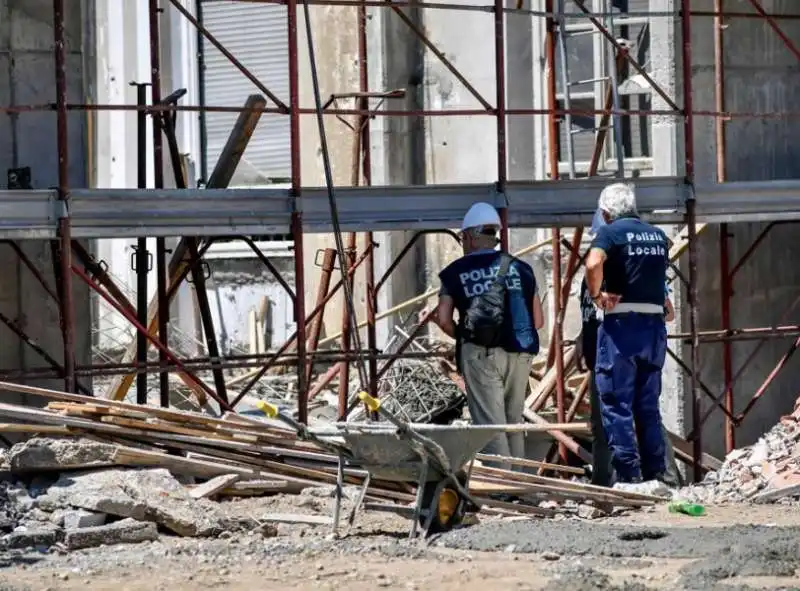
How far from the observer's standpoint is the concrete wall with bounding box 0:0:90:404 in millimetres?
14438

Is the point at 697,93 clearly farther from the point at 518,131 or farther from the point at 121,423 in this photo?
the point at 121,423

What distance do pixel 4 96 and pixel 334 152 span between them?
635cm

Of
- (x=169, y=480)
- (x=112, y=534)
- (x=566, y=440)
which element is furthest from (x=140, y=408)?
(x=566, y=440)

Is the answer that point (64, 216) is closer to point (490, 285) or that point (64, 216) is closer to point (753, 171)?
point (490, 285)

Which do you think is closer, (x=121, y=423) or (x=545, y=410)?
(x=121, y=423)

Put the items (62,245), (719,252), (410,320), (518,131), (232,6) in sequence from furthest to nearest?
(232,6) < (410,320) < (518,131) < (719,252) < (62,245)

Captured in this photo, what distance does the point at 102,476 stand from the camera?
35.0 ft

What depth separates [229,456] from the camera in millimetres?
11398

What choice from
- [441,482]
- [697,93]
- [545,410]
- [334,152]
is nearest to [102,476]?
[441,482]

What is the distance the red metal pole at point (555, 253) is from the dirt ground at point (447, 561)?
4884mm

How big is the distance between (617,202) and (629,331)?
32.9 inches

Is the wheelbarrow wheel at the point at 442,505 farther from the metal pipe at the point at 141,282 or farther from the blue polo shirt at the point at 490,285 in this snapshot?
the metal pipe at the point at 141,282

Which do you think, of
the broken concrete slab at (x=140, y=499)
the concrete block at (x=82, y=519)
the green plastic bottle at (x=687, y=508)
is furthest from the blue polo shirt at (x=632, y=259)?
the concrete block at (x=82, y=519)

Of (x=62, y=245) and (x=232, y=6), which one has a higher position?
(x=232, y=6)
